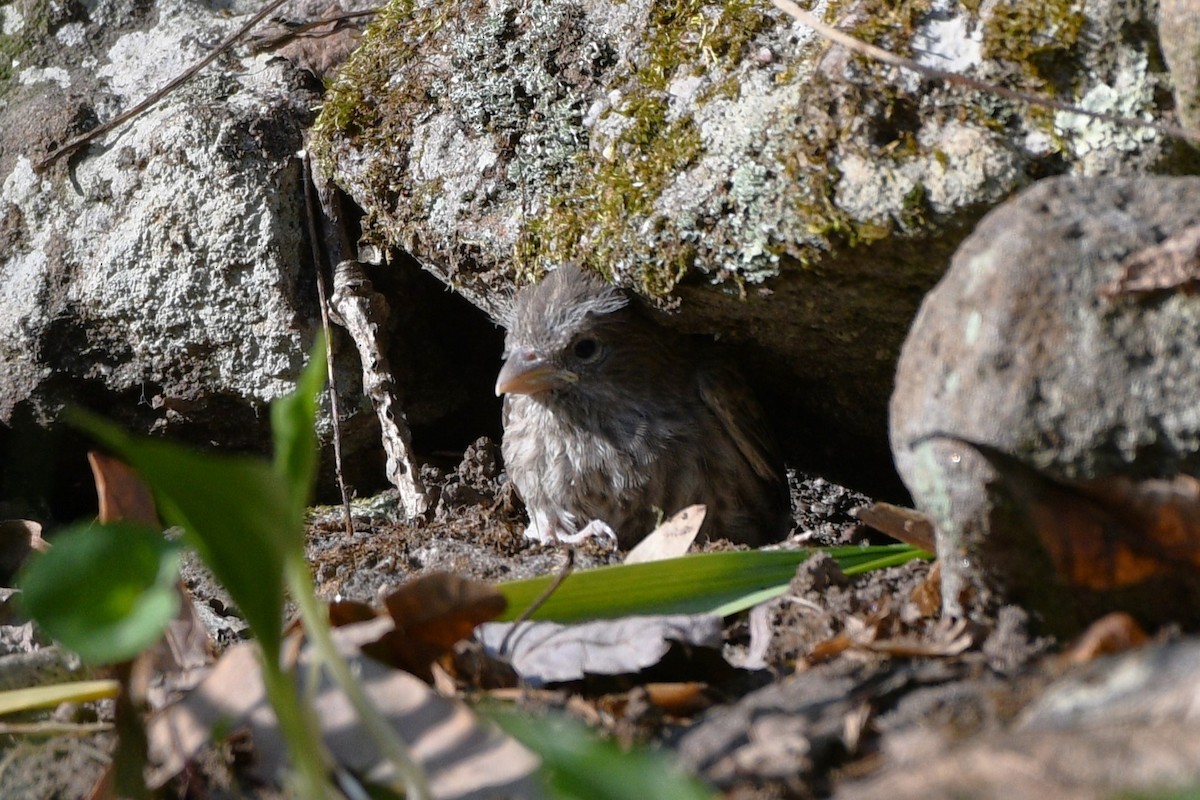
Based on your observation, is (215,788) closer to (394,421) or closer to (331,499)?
(394,421)

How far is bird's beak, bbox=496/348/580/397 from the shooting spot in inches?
147

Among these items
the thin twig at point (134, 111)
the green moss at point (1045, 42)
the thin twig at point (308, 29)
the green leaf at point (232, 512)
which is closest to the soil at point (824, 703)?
the green leaf at point (232, 512)

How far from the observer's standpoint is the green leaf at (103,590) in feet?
5.08

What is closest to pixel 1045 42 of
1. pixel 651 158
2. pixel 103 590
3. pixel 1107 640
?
pixel 651 158

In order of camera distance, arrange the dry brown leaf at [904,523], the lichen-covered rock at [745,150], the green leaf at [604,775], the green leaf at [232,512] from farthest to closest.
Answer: the lichen-covered rock at [745,150]
the dry brown leaf at [904,523]
the green leaf at [232,512]
the green leaf at [604,775]

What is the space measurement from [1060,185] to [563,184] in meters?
1.65

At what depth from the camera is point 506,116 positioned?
3.61 m

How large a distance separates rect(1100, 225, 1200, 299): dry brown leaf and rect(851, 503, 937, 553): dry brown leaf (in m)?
0.76

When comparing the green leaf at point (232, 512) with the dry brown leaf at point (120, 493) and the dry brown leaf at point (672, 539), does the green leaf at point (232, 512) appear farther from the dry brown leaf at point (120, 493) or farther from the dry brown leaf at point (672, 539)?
the dry brown leaf at point (672, 539)

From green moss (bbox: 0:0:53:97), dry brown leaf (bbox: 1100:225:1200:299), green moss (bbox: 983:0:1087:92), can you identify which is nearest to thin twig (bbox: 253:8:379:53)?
green moss (bbox: 0:0:53:97)

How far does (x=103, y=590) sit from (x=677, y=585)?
1271mm

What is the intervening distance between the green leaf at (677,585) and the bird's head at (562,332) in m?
1.30

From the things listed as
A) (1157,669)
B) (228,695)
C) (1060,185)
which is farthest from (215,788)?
(1060,185)

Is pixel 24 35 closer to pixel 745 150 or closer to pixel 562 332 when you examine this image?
pixel 562 332
